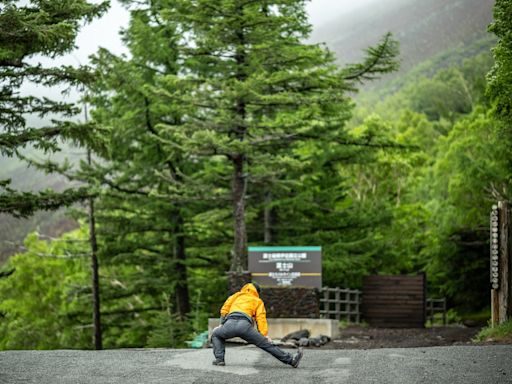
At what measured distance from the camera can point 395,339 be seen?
1988cm

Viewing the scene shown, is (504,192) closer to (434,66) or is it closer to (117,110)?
(117,110)

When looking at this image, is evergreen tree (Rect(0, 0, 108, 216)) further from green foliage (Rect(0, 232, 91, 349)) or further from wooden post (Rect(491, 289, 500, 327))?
green foliage (Rect(0, 232, 91, 349))

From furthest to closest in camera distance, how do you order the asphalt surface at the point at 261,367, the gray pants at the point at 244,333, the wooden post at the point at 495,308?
1. the wooden post at the point at 495,308
2. the gray pants at the point at 244,333
3. the asphalt surface at the point at 261,367

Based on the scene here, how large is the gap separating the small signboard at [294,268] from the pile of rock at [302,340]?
152cm

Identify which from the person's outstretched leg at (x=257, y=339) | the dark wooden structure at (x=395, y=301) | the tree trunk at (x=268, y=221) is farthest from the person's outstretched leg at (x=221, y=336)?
the tree trunk at (x=268, y=221)

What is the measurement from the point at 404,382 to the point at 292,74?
13115mm

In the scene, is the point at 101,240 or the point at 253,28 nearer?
the point at 253,28

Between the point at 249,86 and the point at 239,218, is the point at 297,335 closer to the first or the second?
the point at 239,218

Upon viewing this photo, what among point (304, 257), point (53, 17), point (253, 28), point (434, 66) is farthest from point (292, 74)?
point (434, 66)

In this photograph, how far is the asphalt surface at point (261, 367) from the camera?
10.4m

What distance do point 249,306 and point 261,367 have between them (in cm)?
112

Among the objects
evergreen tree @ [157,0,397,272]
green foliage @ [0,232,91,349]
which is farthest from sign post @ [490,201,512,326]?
green foliage @ [0,232,91,349]

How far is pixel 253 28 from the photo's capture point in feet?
74.0

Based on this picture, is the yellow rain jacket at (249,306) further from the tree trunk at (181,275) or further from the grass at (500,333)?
the tree trunk at (181,275)
